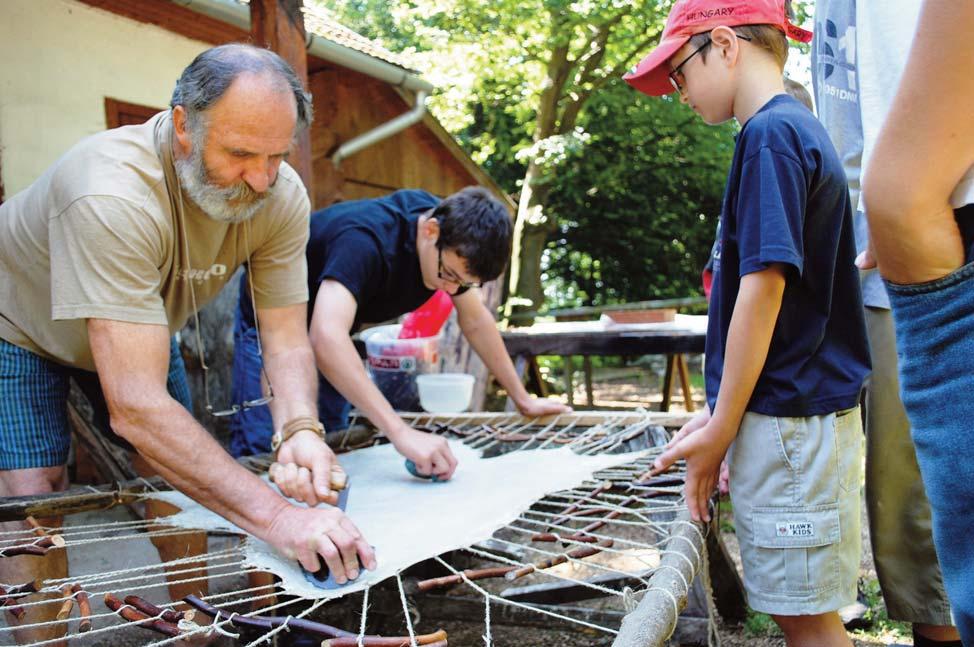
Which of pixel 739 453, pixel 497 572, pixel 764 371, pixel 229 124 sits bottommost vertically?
pixel 497 572

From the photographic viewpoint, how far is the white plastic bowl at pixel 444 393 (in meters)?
3.21

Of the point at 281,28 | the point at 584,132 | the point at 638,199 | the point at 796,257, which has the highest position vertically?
the point at 584,132

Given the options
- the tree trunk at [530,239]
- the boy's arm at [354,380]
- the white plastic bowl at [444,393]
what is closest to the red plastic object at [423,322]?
the white plastic bowl at [444,393]

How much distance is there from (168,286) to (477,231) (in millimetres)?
895

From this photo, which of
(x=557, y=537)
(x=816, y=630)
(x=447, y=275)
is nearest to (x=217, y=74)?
(x=447, y=275)

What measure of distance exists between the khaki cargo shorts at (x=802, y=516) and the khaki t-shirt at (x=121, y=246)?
127cm

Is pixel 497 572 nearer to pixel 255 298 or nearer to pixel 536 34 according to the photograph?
pixel 255 298

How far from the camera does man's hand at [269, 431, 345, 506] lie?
1.64 meters

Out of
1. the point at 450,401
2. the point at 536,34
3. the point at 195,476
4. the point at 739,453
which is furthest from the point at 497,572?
the point at 536,34

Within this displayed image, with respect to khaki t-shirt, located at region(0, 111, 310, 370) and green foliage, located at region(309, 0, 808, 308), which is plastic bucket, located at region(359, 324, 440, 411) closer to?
khaki t-shirt, located at region(0, 111, 310, 370)

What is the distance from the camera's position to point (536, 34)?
11.9m

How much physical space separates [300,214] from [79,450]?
2330mm

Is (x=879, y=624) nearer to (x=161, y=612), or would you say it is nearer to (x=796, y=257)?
(x=796, y=257)

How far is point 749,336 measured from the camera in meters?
1.39
